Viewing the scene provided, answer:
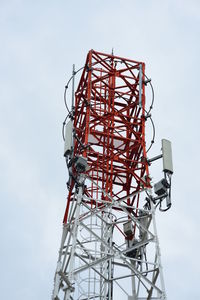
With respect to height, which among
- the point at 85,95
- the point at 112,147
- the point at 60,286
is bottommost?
the point at 60,286

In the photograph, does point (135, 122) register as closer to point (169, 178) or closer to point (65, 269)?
point (169, 178)

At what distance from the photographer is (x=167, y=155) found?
28562 millimetres

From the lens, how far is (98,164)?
29.1 m

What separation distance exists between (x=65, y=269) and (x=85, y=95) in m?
9.16

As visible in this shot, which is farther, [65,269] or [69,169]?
[69,169]

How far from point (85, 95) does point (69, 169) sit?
4.69 metres

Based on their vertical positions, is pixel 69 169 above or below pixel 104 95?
below

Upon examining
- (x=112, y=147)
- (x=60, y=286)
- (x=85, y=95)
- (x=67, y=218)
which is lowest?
(x=60, y=286)

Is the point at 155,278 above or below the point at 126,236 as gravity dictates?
below

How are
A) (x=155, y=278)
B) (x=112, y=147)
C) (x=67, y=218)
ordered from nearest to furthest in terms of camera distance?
(x=155, y=278)
(x=67, y=218)
(x=112, y=147)

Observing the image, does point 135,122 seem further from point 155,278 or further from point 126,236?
point 155,278

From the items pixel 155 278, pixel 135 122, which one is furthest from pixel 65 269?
pixel 135 122

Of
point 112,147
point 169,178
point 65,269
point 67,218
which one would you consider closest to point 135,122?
point 112,147

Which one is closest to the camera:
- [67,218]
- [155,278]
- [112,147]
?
[155,278]
